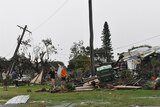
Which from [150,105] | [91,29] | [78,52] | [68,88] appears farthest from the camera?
[78,52]

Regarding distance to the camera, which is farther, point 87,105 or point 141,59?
point 141,59

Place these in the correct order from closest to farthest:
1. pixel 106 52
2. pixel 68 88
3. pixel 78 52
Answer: pixel 68 88 → pixel 78 52 → pixel 106 52

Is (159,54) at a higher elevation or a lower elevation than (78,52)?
lower

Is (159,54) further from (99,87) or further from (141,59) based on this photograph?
(99,87)

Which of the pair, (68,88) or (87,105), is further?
(68,88)

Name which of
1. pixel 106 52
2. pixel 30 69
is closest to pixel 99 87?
pixel 30 69

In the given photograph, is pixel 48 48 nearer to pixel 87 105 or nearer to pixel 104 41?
pixel 104 41

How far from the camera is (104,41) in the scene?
121375mm

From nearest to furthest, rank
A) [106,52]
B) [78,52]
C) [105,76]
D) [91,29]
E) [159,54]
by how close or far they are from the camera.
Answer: [105,76], [91,29], [159,54], [78,52], [106,52]

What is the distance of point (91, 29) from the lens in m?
39.8

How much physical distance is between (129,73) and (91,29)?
5.51 metres

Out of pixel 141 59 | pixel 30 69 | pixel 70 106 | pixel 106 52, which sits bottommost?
pixel 70 106

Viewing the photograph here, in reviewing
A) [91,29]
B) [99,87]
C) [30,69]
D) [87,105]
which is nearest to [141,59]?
[91,29]

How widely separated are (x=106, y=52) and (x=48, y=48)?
959 inches
